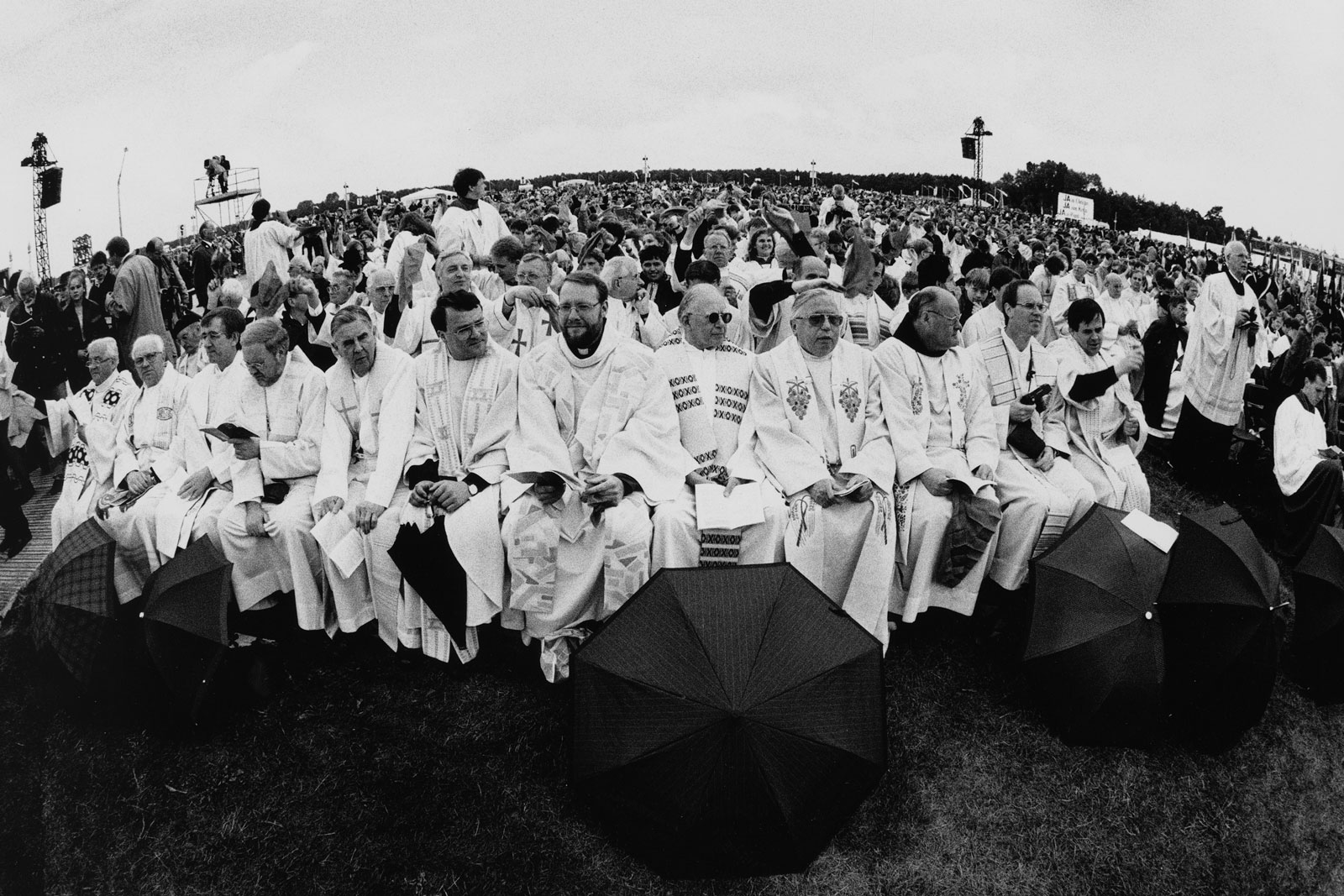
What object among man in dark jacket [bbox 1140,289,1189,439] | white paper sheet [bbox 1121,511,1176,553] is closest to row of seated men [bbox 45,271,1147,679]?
white paper sheet [bbox 1121,511,1176,553]

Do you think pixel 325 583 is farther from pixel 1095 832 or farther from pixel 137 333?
pixel 137 333

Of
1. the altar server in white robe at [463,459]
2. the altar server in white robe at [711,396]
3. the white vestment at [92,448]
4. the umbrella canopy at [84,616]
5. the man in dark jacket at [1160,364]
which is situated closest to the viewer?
the umbrella canopy at [84,616]

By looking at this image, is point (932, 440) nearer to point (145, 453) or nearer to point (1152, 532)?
point (1152, 532)

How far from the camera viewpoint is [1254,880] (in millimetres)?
3998

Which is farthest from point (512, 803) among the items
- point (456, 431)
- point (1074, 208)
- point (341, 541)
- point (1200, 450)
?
point (1074, 208)

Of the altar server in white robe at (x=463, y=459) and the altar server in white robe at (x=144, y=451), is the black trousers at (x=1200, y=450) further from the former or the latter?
the altar server in white robe at (x=144, y=451)

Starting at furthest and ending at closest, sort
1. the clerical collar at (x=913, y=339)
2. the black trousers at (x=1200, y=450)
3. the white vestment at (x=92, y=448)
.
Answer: the black trousers at (x=1200, y=450) → the white vestment at (x=92, y=448) → the clerical collar at (x=913, y=339)

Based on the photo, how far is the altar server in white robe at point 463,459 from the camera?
15.1 feet

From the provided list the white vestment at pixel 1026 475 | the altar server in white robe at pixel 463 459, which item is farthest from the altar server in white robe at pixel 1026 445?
the altar server in white robe at pixel 463 459

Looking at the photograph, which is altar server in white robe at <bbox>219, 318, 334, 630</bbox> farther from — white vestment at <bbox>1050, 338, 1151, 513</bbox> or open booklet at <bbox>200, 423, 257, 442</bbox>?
white vestment at <bbox>1050, 338, 1151, 513</bbox>

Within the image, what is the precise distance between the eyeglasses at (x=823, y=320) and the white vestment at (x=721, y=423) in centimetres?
45

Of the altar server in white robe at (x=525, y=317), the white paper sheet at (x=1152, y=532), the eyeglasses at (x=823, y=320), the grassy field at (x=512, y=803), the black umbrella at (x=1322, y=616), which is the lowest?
the grassy field at (x=512, y=803)

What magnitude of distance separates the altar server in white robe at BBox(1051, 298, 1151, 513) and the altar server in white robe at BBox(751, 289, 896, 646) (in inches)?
58.1

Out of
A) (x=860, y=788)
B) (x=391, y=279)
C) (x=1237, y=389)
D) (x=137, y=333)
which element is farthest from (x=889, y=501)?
(x=137, y=333)
